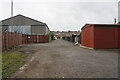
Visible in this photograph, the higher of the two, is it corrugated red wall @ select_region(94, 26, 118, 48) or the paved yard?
corrugated red wall @ select_region(94, 26, 118, 48)

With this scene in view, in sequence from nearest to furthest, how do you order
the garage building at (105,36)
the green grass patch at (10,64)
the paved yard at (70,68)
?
the paved yard at (70,68) → the green grass patch at (10,64) → the garage building at (105,36)

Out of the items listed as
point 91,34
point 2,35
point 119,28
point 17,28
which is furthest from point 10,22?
point 119,28

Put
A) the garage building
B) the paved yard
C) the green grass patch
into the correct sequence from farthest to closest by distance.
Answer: the garage building, the green grass patch, the paved yard

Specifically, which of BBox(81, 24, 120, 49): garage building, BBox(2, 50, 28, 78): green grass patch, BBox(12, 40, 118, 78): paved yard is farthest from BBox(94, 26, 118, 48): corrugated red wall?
BBox(2, 50, 28, 78): green grass patch

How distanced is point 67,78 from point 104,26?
11.9 meters

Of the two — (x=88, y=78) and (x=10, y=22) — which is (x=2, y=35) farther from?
(x=10, y=22)

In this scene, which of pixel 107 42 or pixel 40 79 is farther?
pixel 107 42

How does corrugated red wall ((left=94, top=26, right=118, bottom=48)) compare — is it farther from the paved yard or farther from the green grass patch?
the green grass patch

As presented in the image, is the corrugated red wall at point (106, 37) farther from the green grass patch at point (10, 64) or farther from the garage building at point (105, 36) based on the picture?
the green grass patch at point (10, 64)

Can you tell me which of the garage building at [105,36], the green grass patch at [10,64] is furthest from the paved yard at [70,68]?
the garage building at [105,36]

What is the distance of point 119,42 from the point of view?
14578 mm

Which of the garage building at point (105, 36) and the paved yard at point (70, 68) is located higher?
the garage building at point (105, 36)

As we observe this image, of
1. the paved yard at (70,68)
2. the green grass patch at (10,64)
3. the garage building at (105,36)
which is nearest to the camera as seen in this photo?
the paved yard at (70,68)

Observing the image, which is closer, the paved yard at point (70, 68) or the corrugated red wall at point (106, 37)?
the paved yard at point (70, 68)
